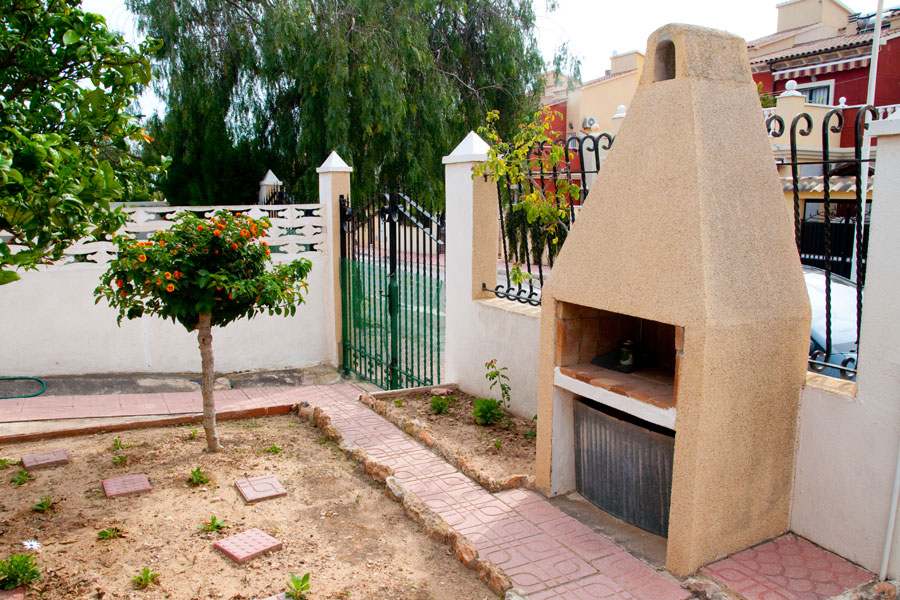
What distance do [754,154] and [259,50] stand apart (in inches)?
478

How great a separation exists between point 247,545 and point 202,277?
6.50ft

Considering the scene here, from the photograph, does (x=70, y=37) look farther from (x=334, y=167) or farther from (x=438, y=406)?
(x=334, y=167)

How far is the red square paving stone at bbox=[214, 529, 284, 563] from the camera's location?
3.77 metres

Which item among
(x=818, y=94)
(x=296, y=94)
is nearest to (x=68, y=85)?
(x=296, y=94)

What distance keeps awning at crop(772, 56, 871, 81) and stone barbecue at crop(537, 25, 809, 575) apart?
20.3 meters

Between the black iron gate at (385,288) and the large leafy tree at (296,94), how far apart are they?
5.12 metres

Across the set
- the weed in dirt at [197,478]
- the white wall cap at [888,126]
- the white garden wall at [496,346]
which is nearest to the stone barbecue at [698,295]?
the white wall cap at [888,126]

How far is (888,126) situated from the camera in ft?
10.3

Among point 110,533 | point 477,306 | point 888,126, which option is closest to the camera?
point 888,126

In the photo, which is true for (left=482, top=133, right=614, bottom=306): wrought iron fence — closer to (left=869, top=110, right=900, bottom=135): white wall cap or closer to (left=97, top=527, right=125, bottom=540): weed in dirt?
(left=869, top=110, right=900, bottom=135): white wall cap

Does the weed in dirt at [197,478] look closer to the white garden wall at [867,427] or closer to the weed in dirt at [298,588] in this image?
the weed in dirt at [298,588]

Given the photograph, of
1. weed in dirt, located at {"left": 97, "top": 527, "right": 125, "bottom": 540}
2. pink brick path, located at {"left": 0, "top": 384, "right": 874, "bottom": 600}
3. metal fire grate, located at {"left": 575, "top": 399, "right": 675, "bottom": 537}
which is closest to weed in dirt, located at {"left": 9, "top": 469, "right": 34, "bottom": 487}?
weed in dirt, located at {"left": 97, "top": 527, "right": 125, "bottom": 540}

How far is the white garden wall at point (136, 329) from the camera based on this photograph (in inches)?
302

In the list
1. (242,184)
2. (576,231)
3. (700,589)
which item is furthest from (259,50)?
(700,589)
